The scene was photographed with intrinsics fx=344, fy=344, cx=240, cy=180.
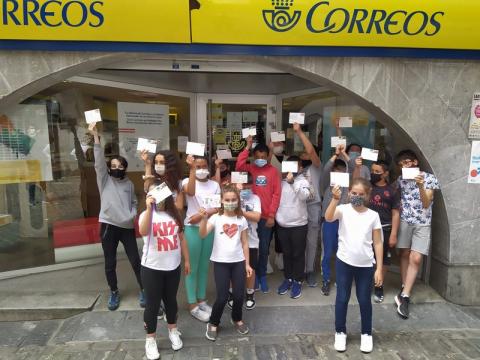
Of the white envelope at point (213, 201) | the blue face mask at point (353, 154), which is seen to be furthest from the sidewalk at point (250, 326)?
the blue face mask at point (353, 154)

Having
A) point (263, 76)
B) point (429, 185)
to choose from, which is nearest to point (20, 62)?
point (263, 76)

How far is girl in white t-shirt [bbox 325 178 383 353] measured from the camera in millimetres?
3098

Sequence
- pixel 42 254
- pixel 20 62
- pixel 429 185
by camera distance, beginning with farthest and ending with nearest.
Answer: pixel 42 254, pixel 429 185, pixel 20 62

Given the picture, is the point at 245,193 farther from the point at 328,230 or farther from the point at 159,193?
the point at 328,230

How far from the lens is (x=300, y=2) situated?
11.4ft

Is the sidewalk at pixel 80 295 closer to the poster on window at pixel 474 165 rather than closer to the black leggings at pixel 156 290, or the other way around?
the black leggings at pixel 156 290

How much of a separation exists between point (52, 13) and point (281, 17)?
89.7 inches

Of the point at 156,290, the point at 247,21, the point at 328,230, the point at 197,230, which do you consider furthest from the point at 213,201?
the point at 247,21

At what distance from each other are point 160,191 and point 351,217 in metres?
1.73

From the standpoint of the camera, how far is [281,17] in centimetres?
353

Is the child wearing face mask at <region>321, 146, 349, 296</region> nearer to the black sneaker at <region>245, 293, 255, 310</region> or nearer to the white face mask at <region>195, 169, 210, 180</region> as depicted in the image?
the black sneaker at <region>245, 293, 255, 310</region>

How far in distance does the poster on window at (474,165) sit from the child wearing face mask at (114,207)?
3909 mm

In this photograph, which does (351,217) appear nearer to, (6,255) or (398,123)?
(398,123)

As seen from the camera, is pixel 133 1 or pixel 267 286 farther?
pixel 267 286
